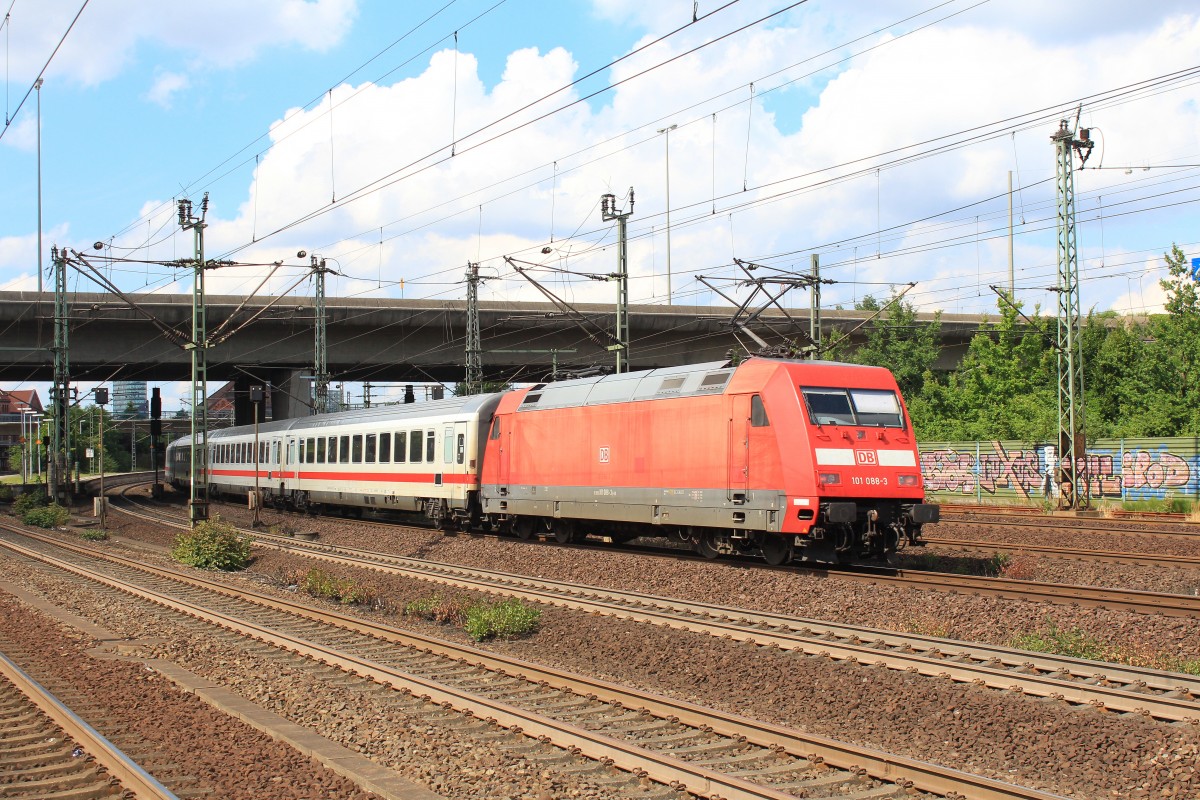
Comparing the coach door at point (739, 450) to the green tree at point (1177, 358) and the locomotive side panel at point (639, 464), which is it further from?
the green tree at point (1177, 358)

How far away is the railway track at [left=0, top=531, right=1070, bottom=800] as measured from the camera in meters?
6.70

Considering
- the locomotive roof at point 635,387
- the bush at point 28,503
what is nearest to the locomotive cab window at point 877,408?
the locomotive roof at point 635,387

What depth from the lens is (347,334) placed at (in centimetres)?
5025

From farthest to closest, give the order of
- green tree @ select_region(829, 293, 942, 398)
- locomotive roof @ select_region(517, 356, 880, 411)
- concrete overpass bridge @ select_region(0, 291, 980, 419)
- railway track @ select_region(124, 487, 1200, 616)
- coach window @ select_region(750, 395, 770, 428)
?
green tree @ select_region(829, 293, 942, 398)
concrete overpass bridge @ select_region(0, 291, 980, 419)
locomotive roof @ select_region(517, 356, 880, 411)
coach window @ select_region(750, 395, 770, 428)
railway track @ select_region(124, 487, 1200, 616)

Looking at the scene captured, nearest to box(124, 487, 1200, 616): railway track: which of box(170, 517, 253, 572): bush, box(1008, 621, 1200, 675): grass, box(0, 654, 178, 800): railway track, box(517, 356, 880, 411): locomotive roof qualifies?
box(1008, 621, 1200, 675): grass

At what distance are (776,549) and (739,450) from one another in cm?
172

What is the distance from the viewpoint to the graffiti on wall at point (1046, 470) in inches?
1246

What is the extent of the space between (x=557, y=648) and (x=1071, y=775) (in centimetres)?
621

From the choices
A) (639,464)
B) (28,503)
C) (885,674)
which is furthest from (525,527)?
(28,503)

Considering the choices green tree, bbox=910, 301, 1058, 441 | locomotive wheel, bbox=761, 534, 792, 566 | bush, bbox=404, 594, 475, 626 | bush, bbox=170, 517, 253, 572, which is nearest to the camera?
bush, bbox=404, 594, 475, 626

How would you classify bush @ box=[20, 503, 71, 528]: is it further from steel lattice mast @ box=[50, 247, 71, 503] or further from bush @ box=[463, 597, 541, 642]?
bush @ box=[463, 597, 541, 642]

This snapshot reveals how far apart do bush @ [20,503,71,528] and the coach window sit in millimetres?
27511

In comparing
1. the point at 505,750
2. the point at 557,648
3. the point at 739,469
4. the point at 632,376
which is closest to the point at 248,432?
the point at 632,376

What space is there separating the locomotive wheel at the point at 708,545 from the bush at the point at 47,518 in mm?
25565
